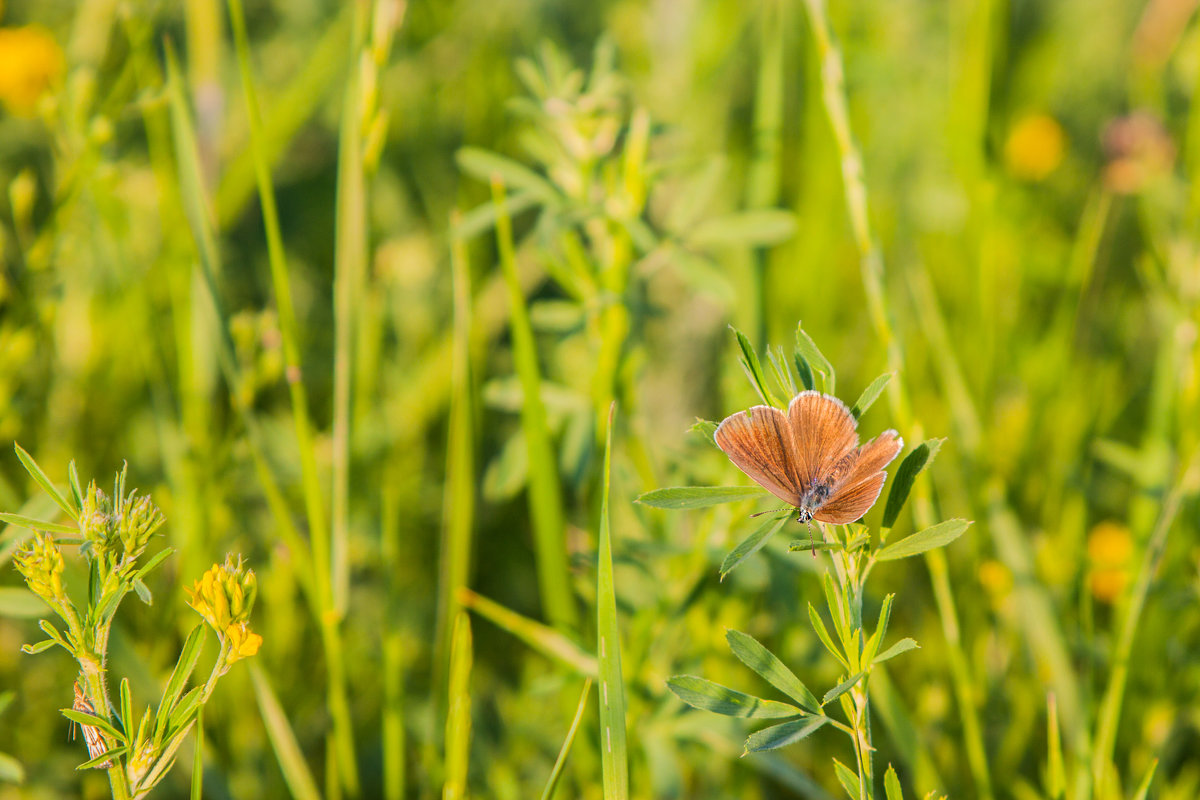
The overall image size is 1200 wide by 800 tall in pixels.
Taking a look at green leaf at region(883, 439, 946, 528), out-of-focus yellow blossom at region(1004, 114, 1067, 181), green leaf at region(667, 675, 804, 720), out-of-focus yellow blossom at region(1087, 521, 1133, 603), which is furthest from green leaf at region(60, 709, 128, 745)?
out-of-focus yellow blossom at region(1004, 114, 1067, 181)

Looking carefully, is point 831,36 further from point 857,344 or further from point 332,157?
point 332,157

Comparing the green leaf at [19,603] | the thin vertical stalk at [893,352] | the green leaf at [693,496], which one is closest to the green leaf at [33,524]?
the green leaf at [19,603]

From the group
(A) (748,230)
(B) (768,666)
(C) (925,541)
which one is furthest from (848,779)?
(A) (748,230)

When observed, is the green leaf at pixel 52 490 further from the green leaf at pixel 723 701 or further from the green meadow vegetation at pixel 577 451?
the green leaf at pixel 723 701

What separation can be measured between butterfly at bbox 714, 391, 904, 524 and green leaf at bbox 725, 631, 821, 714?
0.45 feet

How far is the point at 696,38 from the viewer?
2.29m

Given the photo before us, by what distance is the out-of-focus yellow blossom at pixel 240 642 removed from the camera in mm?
786

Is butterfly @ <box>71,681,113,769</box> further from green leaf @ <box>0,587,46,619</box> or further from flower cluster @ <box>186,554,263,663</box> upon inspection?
green leaf @ <box>0,587,46,619</box>

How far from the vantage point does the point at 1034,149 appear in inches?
124

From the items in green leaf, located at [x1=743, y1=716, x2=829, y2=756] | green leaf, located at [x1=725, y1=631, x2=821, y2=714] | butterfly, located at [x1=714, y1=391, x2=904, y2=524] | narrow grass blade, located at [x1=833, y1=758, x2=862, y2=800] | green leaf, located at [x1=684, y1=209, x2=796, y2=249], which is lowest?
narrow grass blade, located at [x1=833, y1=758, x2=862, y2=800]

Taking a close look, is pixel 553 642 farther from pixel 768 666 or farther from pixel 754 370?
pixel 754 370

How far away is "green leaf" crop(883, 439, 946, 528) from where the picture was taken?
78 centimetres

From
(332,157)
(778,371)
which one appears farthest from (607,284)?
(332,157)

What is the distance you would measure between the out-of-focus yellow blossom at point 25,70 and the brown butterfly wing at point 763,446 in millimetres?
2157
